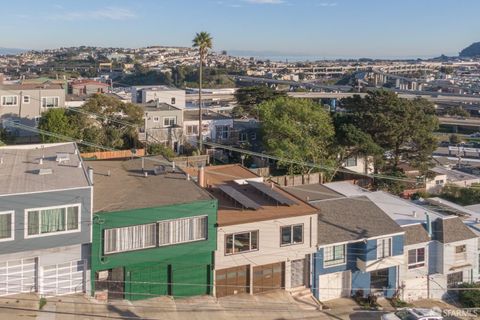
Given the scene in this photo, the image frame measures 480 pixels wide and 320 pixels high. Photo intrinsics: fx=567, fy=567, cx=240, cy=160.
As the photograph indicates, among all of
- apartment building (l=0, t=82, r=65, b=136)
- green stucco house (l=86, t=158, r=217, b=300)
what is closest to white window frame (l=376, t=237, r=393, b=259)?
green stucco house (l=86, t=158, r=217, b=300)

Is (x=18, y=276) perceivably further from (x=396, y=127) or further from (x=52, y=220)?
(x=396, y=127)

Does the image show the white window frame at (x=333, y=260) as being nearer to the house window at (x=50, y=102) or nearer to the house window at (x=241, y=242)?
the house window at (x=241, y=242)

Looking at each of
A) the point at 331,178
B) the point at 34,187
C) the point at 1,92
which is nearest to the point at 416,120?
the point at 331,178

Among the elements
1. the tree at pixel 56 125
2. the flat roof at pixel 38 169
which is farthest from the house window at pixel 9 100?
the flat roof at pixel 38 169

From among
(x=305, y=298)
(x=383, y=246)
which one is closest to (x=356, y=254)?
(x=383, y=246)

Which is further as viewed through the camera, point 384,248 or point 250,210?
point 384,248

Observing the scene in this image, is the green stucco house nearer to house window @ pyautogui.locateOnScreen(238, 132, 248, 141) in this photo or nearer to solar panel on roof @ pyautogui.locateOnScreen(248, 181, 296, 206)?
solar panel on roof @ pyautogui.locateOnScreen(248, 181, 296, 206)
